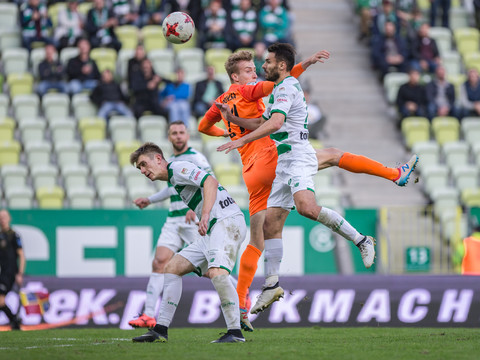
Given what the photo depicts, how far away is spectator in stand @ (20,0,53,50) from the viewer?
19.8m

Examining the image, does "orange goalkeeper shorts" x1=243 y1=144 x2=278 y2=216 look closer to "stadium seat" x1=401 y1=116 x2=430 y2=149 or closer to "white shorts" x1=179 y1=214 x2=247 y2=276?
"white shorts" x1=179 y1=214 x2=247 y2=276

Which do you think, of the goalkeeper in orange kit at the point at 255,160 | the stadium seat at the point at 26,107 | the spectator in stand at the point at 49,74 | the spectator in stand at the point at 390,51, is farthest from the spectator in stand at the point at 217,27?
the goalkeeper in orange kit at the point at 255,160

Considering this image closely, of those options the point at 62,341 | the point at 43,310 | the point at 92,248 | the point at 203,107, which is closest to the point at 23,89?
the point at 203,107

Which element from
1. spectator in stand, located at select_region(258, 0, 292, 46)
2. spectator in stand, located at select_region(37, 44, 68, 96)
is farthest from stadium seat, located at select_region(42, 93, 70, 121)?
spectator in stand, located at select_region(258, 0, 292, 46)

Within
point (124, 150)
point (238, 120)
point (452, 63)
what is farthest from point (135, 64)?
point (238, 120)

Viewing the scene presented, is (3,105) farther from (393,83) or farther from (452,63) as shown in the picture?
(452,63)

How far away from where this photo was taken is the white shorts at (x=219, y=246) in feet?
30.1

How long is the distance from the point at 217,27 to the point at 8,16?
4.47 metres

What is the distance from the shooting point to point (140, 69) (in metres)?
18.8

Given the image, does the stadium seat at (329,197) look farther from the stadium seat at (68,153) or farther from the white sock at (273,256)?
the white sock at (273,256)

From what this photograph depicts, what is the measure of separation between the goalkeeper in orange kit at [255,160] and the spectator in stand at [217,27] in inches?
376

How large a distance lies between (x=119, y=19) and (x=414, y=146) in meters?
6.69

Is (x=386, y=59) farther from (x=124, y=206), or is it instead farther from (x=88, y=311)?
(x=88, y=311)

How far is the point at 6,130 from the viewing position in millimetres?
18172
